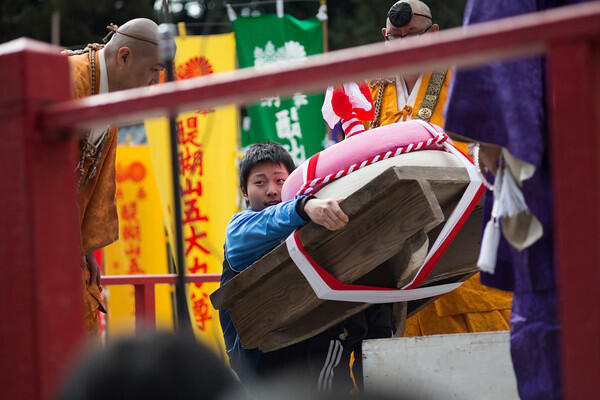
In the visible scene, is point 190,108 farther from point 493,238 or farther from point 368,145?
point 368,145

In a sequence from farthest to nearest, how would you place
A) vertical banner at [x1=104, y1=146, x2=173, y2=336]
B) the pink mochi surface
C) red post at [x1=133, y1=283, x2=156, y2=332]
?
vertical banner at [x1=104, y1=146, x2=173, y2=336] → red post at [x1=133, y1=283, x2=156, y2=332] → the pink mochi surface

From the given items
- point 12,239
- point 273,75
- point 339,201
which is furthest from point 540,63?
point 12,239

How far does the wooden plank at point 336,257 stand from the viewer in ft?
6.77

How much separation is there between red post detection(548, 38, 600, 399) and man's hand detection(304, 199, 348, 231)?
3.76ft

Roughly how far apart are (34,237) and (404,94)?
205 centimetres

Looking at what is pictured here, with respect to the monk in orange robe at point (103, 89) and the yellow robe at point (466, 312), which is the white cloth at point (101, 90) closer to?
the monk in orange robe at point (103, 89)

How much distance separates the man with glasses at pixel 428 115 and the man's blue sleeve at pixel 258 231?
74cm

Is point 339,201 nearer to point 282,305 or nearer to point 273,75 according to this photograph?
point 282,305

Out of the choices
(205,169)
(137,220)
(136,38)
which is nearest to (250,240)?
(136,38)

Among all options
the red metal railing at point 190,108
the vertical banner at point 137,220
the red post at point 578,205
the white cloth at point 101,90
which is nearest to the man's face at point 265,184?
the white cloth at point 101,90

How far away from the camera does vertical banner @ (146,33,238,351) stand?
249 inches

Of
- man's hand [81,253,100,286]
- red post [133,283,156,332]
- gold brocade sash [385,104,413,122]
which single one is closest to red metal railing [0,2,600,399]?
man's hand [81,253,100,286]

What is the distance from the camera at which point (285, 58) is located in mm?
6465

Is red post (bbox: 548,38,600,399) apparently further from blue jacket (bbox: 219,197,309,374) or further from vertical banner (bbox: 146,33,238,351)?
vertical banner (bbox: 146,33,238,351)
